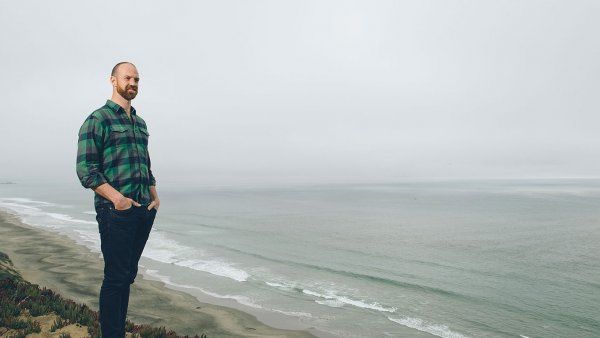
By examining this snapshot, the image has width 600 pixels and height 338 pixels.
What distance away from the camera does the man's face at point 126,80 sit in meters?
3.85

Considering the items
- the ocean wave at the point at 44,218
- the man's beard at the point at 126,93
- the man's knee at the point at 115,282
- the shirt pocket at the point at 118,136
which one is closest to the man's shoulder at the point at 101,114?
the shirt pocket at the point at 118,136

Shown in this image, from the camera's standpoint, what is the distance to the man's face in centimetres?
385

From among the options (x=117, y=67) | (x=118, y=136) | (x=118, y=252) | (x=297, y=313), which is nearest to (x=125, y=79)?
(x=117, y=67)

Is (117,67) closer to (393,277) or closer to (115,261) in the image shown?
(115,261)

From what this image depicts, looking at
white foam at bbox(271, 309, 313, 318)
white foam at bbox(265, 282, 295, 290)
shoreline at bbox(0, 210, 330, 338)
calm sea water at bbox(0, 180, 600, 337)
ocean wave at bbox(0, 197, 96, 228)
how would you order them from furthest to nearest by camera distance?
1. ocean wave at bbox(0, 197, 96, 228)
2. white foam at bbox(265, 282, 295, 290)
3. calm sea water at bbox(0, 180, 600, 337)
4. white foam at bbox(271, 309, 313, 318)
5. shoreline at bbox(0, 210, 330, 338)

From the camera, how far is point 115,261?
3.82m

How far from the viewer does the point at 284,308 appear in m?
17.2

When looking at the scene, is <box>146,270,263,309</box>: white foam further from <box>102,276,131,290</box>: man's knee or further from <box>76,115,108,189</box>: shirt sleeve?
<box>76,115,108,189</box>: shirt sleeve

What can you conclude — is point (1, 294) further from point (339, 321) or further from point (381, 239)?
point (381, 239)

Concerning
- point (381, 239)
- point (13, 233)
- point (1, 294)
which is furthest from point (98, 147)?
point (381, 239)

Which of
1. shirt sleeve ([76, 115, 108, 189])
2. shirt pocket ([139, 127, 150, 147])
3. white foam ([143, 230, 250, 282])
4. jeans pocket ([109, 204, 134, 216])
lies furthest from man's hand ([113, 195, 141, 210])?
white foam ([143, 230, 250, 282])

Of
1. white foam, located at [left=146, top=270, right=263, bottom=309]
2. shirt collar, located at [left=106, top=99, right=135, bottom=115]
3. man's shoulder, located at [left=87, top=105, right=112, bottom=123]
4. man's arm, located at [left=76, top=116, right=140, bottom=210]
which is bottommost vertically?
white foam, located at [left=146, top=270, right=263, bottom=309]

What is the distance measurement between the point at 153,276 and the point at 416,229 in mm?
42178

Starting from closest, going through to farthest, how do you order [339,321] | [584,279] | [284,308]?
[339,321]
[284,308]
[584,279]
